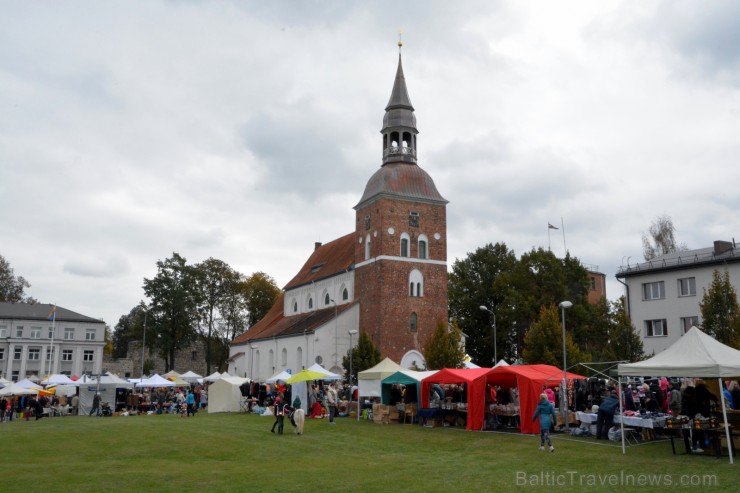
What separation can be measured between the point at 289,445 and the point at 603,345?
36.1 meters

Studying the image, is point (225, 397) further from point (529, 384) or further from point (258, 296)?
point (258, 296)

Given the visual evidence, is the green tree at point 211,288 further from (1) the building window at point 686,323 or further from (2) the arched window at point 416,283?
(1) the building window at point 686,323

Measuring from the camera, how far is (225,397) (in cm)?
3653

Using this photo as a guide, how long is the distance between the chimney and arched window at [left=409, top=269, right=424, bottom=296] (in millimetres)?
19936

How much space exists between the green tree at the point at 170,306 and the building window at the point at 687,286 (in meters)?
47.3

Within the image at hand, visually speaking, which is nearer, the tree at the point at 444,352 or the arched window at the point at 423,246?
the tree at the point at 444,352

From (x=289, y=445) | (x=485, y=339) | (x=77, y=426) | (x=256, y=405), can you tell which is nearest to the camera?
(x=289, y=445)

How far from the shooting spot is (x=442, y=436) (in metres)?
21.7

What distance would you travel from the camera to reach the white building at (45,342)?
239ft

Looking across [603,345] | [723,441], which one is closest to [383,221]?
[603,345]

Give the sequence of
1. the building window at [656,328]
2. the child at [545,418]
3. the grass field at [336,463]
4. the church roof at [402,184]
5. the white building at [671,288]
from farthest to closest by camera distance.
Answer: the church roof at [402,184]
the building window at [656,328]
the white building at [671,288]
the child at [545,418]
the grass field at [336,463]

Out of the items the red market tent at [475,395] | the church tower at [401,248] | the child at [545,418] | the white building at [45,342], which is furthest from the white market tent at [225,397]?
the white building at [45,342]

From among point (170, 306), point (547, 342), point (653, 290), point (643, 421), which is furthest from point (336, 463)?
point (170, 306)

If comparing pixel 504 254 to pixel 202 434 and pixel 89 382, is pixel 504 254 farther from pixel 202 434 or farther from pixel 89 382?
pixel 202 434
